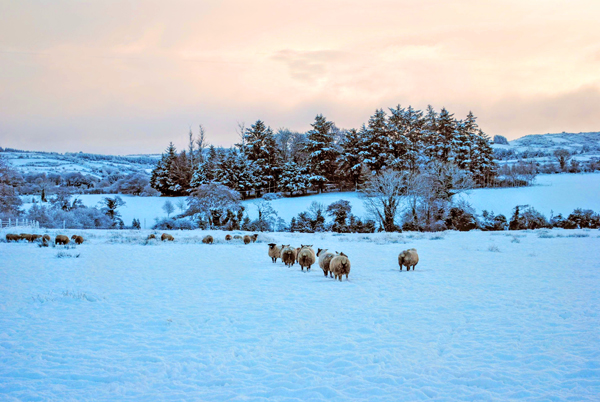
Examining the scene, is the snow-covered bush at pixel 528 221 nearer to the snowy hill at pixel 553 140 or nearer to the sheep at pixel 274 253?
the sheep at pixel 274 253

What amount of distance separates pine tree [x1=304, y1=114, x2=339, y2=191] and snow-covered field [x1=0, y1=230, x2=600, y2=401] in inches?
1743

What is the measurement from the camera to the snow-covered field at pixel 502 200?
44.0 metres

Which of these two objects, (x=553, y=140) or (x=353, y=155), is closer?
(x=353, y=155)

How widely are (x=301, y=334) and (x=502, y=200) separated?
4697 centimetres

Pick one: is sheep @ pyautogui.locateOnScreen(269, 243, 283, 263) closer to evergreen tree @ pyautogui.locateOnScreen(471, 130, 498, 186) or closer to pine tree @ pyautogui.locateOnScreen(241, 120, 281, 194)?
pine tree @ pyautogui.locateOnScreen(241, 120, 281, 194)

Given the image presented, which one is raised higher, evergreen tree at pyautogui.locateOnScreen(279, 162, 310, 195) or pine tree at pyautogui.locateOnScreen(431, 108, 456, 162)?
pine tree at pyautogui.locateOnScreen(431, 108, 456, 162)

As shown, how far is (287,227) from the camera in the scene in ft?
133

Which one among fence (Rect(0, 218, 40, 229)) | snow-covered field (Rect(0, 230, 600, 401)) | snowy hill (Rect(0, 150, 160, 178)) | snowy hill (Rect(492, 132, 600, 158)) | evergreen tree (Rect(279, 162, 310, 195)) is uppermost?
snowy hill (Rect(492, 132, 600, 158))

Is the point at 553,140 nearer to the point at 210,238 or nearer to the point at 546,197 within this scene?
the point at 546,197

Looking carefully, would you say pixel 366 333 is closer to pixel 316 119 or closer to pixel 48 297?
pixel 48 297

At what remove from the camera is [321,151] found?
56125 mm

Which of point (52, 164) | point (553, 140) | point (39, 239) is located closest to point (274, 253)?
point (39, 239)

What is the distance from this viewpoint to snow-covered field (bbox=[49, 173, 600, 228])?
44.0m

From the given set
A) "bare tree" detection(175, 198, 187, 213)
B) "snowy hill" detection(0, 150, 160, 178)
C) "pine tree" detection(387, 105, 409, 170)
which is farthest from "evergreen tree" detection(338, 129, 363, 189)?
"snowy hill" detection(0, 150, 160, 178)
